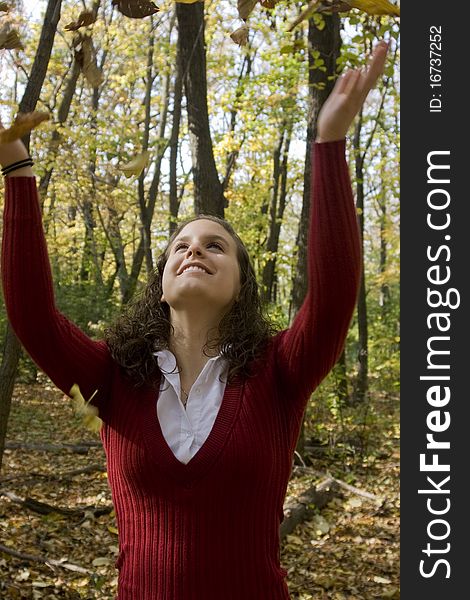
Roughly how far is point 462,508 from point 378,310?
15.3m

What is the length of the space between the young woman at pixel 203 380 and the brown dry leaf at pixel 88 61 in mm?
314

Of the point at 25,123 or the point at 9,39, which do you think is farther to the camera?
the point at 9,39

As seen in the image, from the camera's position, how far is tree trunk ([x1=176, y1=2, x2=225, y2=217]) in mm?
5516

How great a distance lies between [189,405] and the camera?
173 centimetres

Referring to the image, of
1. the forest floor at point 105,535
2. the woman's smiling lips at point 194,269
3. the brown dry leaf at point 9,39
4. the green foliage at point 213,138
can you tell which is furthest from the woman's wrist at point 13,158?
the green foliage at point 213,138

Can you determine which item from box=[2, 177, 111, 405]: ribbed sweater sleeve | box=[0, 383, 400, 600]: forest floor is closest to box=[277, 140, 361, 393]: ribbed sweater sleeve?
box=[2, 177, 111, 405]: ribbed sweater sleeve

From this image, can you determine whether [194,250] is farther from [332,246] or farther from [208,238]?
[332,246]

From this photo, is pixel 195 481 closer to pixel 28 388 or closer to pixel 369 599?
pixel 369 599

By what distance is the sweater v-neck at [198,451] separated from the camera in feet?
5.25

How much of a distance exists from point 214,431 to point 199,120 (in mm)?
4456

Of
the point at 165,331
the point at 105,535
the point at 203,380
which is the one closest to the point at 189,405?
the point at 203,380

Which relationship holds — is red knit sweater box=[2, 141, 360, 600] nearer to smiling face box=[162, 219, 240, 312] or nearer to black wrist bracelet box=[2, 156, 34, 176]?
black wrist bracelet box=[2, 156, 34, 176]

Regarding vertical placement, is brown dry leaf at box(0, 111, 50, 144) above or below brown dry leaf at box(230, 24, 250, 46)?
below

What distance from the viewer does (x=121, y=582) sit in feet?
5.68
